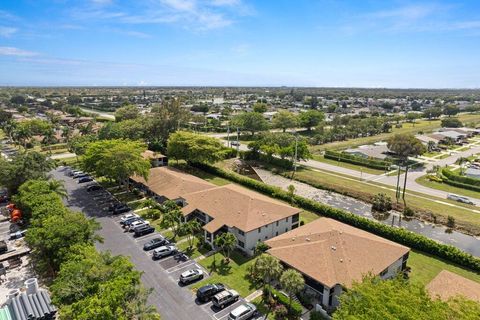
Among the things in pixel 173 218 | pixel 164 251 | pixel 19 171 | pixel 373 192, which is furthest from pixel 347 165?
pixel 19 171

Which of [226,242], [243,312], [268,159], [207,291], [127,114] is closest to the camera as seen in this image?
[243,312]

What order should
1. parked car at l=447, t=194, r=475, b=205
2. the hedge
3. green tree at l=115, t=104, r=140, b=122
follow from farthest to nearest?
green tree at l=115, t=104, r=140, b=122 → parked car at l=447, t=194, r=475, b=205 → the hedge

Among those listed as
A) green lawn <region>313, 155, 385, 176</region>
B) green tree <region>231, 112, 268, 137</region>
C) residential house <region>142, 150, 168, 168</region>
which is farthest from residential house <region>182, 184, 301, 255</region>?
green tree <region>231, 112, 268, 137</region>

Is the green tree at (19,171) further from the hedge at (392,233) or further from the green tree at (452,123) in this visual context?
the green tree at (452,123)

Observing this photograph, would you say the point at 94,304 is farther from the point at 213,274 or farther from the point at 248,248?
the point at 248,248

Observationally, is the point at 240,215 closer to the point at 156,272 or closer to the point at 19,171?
the point at 156,272

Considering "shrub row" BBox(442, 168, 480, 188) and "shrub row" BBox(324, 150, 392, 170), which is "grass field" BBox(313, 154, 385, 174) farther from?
"shrub row" BBox(442, 168, 480, 188)
